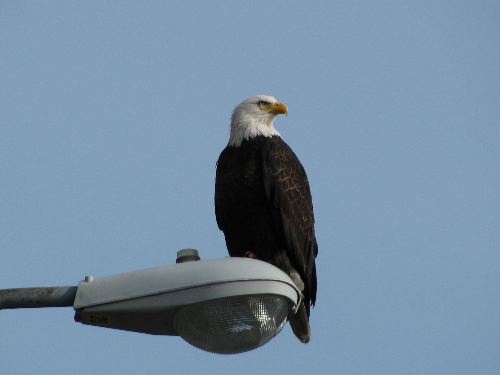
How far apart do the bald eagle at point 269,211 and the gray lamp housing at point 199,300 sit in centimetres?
256

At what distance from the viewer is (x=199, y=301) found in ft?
11.1

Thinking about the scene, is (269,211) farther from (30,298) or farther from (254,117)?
(30,298)

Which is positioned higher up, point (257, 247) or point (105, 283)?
point (257, 247)

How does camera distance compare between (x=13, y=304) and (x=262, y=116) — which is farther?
(x=262, y=116)

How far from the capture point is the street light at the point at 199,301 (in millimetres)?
3391

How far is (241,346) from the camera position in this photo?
138 inches

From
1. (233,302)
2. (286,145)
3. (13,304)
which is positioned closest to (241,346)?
(233,302)

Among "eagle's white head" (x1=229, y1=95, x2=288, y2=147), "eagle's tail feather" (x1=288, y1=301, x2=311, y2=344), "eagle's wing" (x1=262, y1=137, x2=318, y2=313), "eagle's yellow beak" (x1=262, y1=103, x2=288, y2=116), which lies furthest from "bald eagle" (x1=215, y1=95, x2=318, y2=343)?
"eagle's yellow beak" (x1=262, y1=103, x2=288, y2=116)

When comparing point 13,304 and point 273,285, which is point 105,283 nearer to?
point 13,304

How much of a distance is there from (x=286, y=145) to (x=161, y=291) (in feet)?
10.8

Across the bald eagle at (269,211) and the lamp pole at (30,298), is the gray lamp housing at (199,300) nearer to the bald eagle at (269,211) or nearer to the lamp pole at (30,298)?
the lamp pole at (30,298)

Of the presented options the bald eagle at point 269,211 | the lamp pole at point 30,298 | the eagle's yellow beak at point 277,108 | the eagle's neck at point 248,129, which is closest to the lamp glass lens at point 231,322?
the lamp pole at point 30,298

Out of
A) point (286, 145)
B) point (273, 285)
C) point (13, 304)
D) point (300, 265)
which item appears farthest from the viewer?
point (286, 145)

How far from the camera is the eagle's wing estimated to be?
617 centimetres
